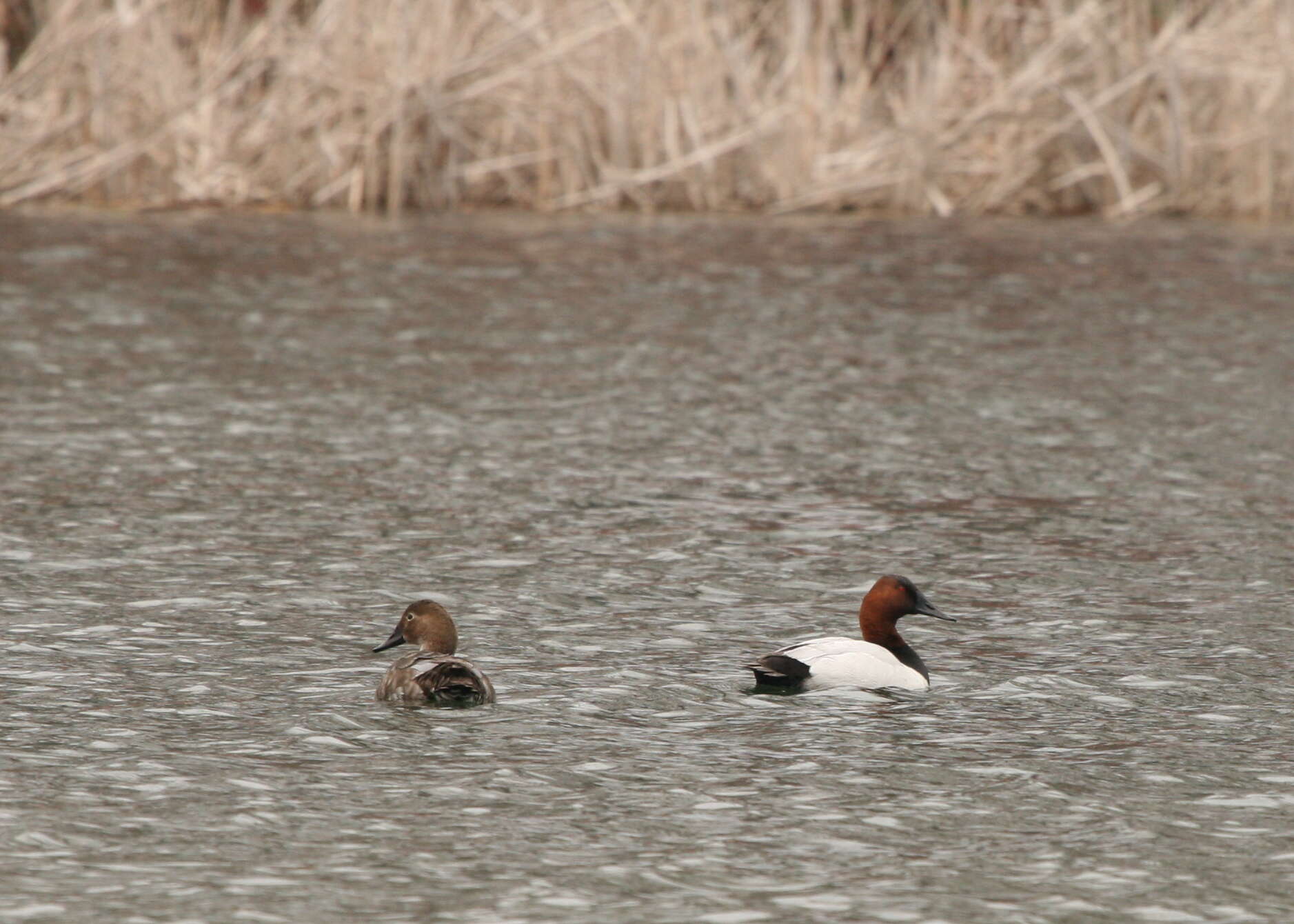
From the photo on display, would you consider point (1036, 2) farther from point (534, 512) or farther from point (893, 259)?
point (534, 512)

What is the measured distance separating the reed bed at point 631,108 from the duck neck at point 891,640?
55.0ft

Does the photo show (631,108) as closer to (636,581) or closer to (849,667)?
(636,581)

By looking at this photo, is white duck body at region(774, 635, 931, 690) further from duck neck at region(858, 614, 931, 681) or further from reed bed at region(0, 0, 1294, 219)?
reed bed at region(0, 0, 1294, 219)

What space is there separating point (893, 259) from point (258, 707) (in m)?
16.0

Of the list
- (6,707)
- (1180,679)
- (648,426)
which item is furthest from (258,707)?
(648,426)

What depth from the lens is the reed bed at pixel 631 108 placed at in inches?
1028

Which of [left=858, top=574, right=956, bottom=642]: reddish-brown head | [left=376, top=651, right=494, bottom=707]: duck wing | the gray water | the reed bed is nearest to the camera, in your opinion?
the gray water

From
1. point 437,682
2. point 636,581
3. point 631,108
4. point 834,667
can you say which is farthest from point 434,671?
point 631,108

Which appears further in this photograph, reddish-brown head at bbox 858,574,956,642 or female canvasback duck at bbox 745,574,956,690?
reddish-brown head at bbox 858,574,956,642

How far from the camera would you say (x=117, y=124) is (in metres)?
26.5

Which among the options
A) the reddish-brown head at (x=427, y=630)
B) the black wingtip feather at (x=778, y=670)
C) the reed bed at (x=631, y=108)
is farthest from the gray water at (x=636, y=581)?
the reed bed at (x=631, y=108)

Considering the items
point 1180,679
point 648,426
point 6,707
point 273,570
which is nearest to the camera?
point 6,707

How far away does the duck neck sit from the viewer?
32.4 feet

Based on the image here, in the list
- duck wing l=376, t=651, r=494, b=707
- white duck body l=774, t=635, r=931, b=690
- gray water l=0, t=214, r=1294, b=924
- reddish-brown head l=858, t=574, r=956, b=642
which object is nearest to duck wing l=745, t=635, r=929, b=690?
white duck body l=774, t=635, r=931, b=690
